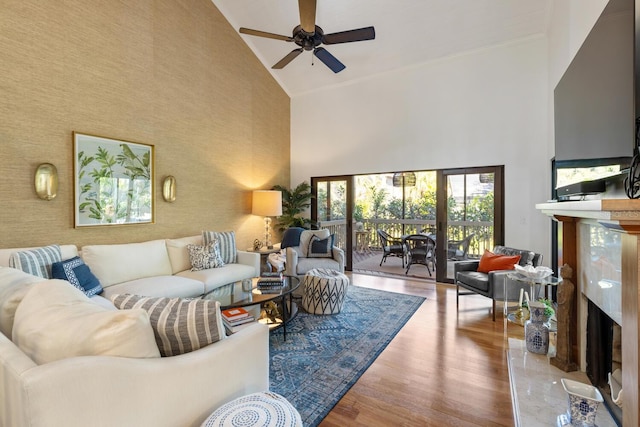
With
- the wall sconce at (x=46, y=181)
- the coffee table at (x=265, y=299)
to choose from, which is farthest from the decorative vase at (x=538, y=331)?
the wall sconce at (x=46, y=181)

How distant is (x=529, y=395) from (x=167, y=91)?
4.98m

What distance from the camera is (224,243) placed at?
4160 mm

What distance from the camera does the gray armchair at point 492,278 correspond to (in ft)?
10.7

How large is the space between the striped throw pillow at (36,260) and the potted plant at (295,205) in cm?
370

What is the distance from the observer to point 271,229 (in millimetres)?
5855

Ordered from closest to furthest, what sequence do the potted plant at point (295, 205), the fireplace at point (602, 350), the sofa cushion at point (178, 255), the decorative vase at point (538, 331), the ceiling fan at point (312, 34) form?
1. the fireplace at point (602, 350)
2. the decorative vase at point (538, 331)
3. the ceiling fan at point (312, 34)
4. the sofa cushion at point (178, 255)
5. the potted plant at point (295, 205)

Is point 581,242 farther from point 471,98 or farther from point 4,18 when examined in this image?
point 4,18

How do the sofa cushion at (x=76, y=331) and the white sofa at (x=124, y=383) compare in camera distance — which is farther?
the sofa cushion at (x=76, y=331)

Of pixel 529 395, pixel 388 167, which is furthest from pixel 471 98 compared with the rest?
pixel 529 395

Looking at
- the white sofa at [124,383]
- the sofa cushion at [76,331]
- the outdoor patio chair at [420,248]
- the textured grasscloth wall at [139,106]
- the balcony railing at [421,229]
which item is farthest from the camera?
the outdoor patio chair at [420,248]

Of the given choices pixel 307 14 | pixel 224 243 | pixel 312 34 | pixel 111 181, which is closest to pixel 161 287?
pixel 224 243

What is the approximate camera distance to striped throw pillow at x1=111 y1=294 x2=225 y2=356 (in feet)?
4.02

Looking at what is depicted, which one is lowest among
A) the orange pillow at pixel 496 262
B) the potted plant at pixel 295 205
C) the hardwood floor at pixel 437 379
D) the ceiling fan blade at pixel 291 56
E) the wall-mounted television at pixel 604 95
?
the hardwood floor at pixel 437 379

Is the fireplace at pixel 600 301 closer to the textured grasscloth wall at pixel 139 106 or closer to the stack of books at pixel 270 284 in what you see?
the stack of books at pixel 270 284
